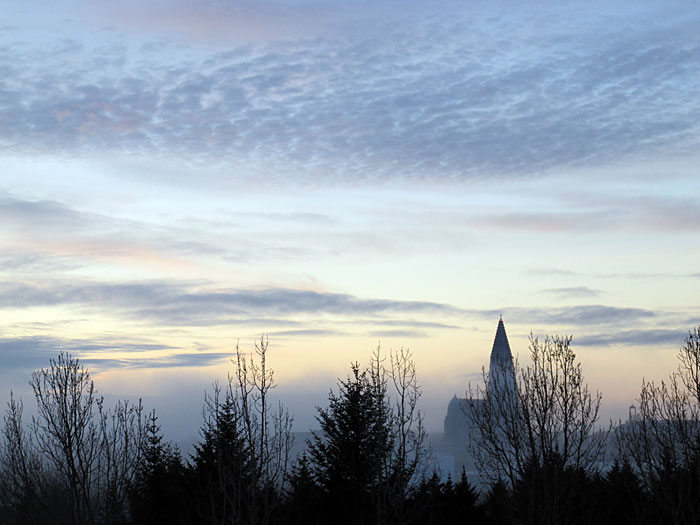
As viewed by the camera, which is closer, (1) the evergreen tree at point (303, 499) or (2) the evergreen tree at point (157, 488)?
(1) the evergreen tree at point (303, 499)

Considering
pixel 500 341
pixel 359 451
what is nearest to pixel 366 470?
pixel 359 451

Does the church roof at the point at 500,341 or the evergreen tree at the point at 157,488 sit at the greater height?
the church roof at the point at 500,341

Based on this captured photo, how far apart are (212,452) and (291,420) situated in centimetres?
487

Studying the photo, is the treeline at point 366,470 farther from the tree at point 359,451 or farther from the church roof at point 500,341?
the church roof at point 500,341

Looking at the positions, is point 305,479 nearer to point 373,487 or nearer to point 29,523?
point 373,487

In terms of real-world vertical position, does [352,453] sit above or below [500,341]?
below

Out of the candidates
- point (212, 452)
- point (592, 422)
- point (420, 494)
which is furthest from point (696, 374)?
point (212, 452)

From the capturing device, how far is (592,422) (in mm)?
24609

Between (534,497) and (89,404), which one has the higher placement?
(89,404)

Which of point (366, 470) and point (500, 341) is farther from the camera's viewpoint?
point (500, 341)

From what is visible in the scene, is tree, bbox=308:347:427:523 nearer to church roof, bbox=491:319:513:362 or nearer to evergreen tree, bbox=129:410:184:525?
evergreen tree, bbox=129:410:184:525

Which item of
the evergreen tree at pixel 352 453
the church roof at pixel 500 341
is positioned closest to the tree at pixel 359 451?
the evergreen tree at pixel 352 453

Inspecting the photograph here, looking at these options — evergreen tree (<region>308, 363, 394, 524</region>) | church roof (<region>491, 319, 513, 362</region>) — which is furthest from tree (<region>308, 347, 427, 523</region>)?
church roof (<region>491, 319, 513, 362</region>)

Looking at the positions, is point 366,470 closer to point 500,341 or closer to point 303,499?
point 303,499
